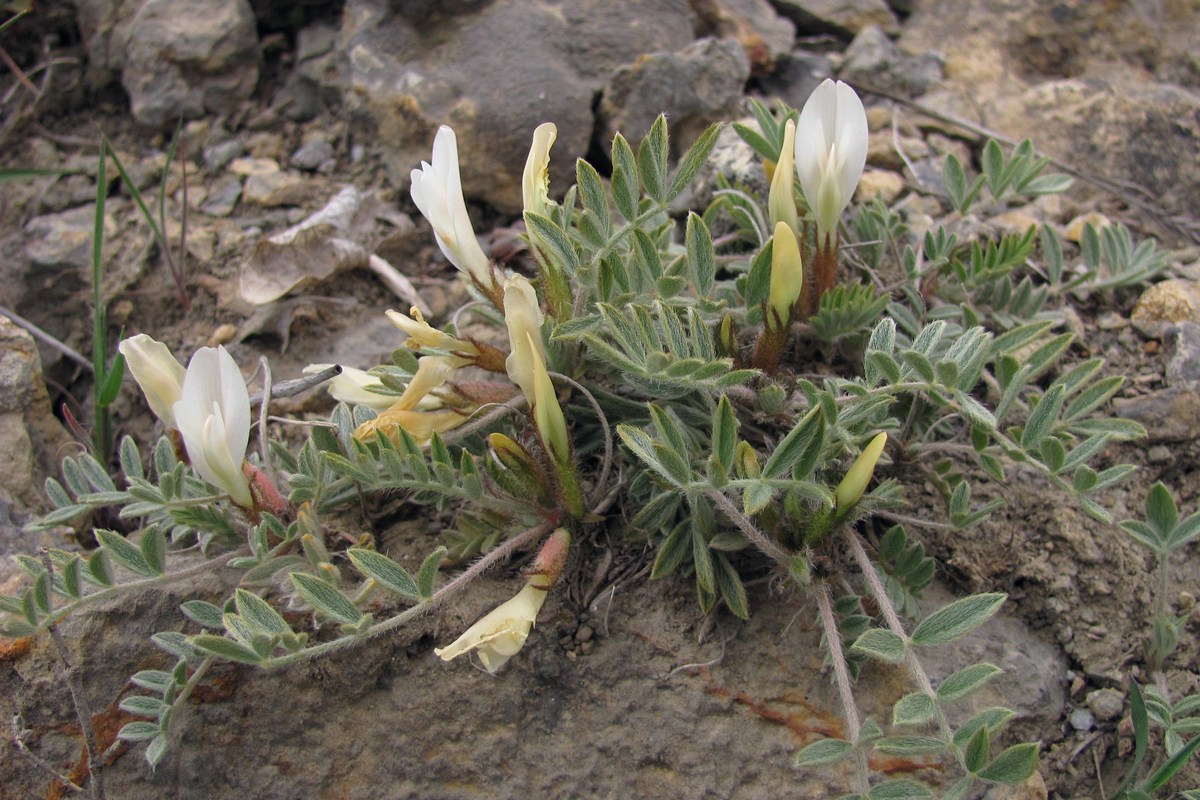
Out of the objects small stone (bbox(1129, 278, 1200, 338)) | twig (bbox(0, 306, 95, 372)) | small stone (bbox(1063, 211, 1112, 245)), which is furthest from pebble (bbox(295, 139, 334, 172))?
small stone (bbox(1129, 278, 1200, 338))

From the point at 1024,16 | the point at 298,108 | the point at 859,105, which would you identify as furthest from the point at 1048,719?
the point at 298,108

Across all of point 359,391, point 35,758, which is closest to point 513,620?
point 359,391

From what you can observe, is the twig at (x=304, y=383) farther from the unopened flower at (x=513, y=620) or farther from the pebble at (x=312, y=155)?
the pebble at (x=312, y=155)

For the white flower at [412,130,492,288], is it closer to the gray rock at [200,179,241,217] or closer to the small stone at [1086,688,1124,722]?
the gray rock at [200,179,241,217]

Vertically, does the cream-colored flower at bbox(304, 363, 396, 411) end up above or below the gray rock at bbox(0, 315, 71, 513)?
above

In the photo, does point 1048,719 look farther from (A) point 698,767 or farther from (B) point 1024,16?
(B) point 1024,16

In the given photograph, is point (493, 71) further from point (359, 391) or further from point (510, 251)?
point (359, 391)

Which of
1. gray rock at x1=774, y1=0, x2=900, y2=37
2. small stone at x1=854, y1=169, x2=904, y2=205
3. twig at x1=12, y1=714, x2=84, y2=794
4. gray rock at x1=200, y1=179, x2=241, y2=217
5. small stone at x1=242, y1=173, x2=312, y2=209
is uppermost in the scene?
gray rock at x1=774, y1=0, x2=900, y2=37
